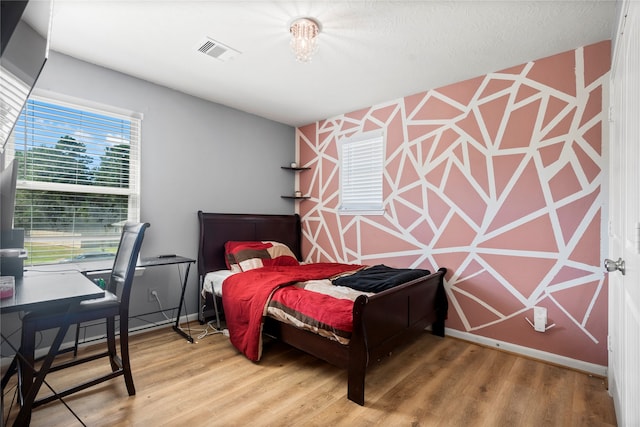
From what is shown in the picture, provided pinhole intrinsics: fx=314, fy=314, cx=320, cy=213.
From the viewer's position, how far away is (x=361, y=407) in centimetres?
194

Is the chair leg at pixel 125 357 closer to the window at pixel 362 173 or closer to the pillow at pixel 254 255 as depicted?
the pillow at pixel 254 255

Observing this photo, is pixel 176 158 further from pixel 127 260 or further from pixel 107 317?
pixel 107 317

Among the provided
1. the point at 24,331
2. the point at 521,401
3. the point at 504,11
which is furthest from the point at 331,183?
the point at 24,331

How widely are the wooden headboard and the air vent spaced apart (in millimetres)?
1648

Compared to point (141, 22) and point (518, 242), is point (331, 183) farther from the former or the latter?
point (141, 22)

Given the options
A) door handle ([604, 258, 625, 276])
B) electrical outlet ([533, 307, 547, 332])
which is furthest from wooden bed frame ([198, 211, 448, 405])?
door handle ([604, 258, 625, 276])

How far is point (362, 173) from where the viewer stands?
389cm

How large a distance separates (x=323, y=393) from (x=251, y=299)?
932 millimetres

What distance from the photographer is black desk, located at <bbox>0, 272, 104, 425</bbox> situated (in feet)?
4.01

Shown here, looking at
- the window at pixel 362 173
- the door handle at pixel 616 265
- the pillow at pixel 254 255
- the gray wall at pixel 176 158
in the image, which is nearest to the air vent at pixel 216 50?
the gray wall at pixel 176 158

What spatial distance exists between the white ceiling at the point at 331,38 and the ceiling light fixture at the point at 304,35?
0.06m

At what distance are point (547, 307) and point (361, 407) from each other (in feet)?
5.99

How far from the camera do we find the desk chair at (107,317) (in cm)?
165

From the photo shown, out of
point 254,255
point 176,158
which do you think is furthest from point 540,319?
point 176,158
